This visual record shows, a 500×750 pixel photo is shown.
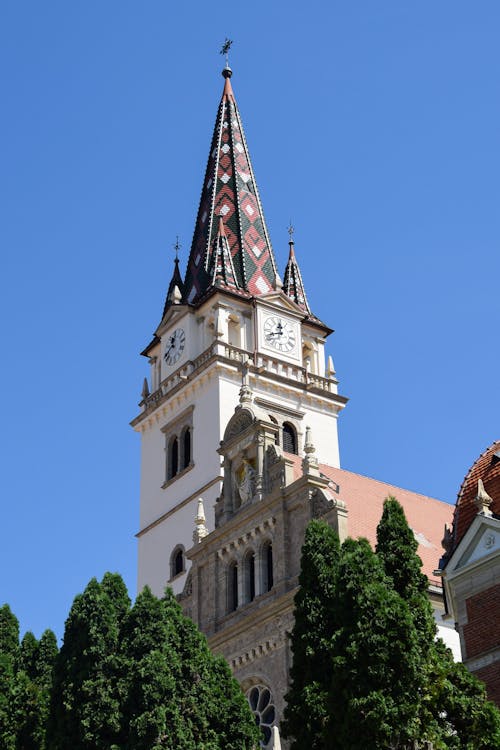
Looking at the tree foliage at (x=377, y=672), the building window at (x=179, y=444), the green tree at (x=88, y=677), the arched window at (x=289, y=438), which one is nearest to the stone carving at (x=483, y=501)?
the tree foliage at (x=377, y=672)

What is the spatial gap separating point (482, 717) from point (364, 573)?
11.3ft

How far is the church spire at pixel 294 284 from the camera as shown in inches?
2704

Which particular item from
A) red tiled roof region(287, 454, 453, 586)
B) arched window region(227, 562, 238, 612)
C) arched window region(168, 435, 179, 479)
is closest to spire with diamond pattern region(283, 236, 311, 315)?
arched window region(168, 435, 179, 479)

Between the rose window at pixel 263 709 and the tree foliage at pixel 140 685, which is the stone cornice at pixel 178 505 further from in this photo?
the tree foliage at pixel 140 685

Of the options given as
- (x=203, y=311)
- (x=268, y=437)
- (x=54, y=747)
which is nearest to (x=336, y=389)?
(x=203, y=311)

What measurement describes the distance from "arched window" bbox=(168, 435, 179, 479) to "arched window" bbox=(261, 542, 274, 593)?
21821 millimetres

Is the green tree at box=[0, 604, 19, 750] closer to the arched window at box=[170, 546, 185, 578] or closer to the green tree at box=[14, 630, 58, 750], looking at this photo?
the green tree at box=[14, 630, 58, 750]

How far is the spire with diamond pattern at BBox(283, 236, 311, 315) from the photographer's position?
6862cm

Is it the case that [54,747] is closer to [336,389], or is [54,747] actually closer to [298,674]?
[298,674]

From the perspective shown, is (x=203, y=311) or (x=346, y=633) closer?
(x=346, y=633)

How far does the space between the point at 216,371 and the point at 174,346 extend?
5.21 m

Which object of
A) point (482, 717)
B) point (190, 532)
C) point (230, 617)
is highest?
point (190, 532)

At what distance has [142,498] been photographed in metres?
62.9

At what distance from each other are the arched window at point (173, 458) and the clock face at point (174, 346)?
168 inches
